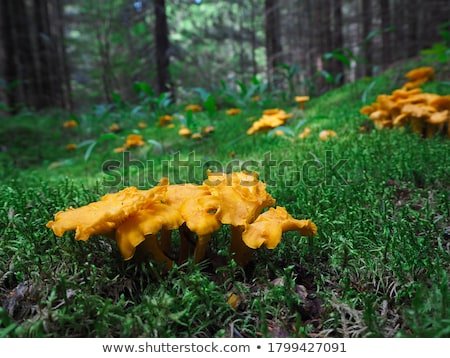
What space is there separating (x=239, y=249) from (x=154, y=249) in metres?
0.45

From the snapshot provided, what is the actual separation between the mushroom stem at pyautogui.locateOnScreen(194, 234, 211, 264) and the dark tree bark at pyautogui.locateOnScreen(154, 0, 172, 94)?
10.9 meters

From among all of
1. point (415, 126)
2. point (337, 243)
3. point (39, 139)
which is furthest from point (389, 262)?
point (39, 139)

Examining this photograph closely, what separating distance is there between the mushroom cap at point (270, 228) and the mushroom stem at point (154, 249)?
0.45m

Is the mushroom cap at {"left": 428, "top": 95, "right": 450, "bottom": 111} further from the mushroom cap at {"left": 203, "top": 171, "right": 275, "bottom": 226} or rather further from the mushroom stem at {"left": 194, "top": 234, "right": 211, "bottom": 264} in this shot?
the mushroom stem at {"left": 194, "top": 234, "right": 211, "bottom": 264}

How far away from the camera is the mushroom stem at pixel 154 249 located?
66.4 inches

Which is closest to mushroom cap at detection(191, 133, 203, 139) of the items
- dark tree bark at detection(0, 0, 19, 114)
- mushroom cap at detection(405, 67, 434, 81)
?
mushroom cap at detection(405, 67, 434, 81)

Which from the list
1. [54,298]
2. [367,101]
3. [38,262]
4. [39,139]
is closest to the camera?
[54,298]

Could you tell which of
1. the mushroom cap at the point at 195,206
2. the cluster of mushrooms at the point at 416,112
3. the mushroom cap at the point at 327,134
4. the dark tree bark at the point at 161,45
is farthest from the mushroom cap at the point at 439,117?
the dark tree bark at the point at 161,45

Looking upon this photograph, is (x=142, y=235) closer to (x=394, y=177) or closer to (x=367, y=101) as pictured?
(x=394, y=177)

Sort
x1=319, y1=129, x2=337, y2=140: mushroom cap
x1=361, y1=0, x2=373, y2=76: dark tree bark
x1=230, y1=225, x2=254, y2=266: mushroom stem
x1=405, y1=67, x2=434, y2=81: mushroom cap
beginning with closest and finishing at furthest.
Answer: x1=230, y1=225, x2=254, y2=266: mushroom stem, x1=319, y1=129, x2=337, y2=140: mushroom cap, x1=405, y1=67, x2=434, y2=81: mushroom cap, x1=361, y1=0, x2=373, y2=76: dark tree bark

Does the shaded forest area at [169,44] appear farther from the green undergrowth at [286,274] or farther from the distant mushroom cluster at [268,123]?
the green undergrowth at [286,274]

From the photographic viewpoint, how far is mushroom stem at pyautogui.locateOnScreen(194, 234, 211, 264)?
1661mm
